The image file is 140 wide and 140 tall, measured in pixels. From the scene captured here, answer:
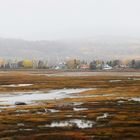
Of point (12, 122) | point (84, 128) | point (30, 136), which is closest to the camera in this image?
point (30, 136)

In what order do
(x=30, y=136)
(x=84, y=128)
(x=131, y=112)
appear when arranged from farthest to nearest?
(x=131, y=112) < (x=84, y=128) < (x=30, y=136)

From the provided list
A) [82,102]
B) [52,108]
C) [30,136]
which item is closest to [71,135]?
[30,136]

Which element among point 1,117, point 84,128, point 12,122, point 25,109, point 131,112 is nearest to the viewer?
point 84,128

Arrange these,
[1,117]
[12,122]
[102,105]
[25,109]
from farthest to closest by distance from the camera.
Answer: [102,105]
[25,109]
[1,117]
[12,122]

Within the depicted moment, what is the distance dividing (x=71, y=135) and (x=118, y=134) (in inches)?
133

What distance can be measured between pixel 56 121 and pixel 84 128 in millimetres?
4955

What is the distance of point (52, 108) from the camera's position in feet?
161

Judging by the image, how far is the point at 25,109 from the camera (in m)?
48.5

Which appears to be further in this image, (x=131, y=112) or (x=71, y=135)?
(x=131, y=112)

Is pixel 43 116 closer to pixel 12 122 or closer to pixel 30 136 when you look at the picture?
pixel 12 122

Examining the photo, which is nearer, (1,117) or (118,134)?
(118,134)

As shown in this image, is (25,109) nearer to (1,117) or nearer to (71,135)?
(1,117)

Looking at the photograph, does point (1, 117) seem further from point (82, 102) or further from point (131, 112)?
point (82, 102)

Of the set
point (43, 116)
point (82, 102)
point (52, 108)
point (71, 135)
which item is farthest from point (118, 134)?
point (82, 102)
